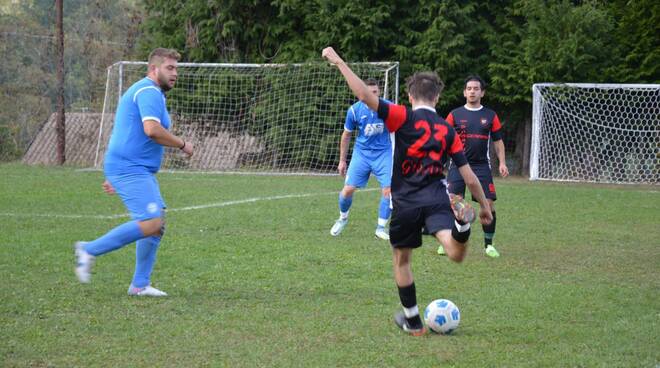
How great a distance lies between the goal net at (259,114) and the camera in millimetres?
22312

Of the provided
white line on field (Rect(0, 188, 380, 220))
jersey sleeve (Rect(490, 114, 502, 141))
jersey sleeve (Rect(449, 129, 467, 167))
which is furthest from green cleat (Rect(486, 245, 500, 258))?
white line on field (Rect(0, 188, 380, 220))

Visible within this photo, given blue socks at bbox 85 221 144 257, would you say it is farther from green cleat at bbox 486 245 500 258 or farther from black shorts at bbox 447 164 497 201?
black shorts at bbox 447 164 497 201

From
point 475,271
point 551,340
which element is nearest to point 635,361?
point 551,340

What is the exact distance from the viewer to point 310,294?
7211 millimetres

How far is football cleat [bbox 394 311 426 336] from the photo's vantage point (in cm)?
592

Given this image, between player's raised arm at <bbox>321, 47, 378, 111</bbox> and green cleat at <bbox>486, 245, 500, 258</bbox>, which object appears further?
green cleat at <bbox>486, 245, 500, 258</bbox>

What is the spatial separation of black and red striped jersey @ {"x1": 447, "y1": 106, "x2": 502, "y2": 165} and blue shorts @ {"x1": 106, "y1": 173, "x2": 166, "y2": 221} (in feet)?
14.5

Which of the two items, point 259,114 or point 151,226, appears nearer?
point 151,226

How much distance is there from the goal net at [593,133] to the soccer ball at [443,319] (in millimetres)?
15188

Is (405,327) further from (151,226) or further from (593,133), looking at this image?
(593,133)

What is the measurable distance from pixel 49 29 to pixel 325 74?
1764 centimetres

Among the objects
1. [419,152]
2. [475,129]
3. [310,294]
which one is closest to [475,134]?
[475,129]

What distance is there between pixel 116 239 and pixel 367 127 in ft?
16.8

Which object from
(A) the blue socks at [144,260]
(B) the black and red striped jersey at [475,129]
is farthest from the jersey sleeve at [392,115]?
(B) the black and red striped jersey at [475,129]
